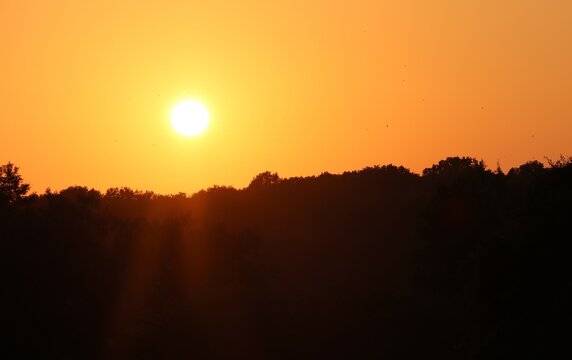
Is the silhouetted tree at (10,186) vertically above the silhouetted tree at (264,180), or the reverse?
the silhouetted tree at (264,180)

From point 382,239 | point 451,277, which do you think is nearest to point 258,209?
point 382,239

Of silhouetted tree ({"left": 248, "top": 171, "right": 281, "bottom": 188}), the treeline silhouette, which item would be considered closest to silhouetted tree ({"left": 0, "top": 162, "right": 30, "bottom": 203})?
the treeline silhouette

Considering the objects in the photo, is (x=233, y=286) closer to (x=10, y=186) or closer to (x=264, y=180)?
(x=10, y=186)

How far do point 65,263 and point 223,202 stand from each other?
4398 centimetres

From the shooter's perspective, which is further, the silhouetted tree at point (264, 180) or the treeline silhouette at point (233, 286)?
the silhouetted tree at point (264, 180)

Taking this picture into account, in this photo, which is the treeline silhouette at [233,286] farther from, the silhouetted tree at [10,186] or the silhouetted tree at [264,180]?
the silhouetted tree at [264,180]

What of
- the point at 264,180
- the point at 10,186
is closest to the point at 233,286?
the point at 10,186

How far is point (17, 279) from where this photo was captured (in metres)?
48.3

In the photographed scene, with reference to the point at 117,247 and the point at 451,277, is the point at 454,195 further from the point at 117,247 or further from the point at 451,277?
the point at 117,247

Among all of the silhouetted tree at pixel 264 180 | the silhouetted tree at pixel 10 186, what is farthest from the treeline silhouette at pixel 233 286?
the silhouetted tree at pixel 264 180

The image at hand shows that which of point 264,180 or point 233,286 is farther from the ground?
point 264,180

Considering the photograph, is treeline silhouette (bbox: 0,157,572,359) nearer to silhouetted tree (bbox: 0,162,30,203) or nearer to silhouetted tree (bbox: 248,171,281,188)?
silhouetted tree (bbox: 0,162,30,203)

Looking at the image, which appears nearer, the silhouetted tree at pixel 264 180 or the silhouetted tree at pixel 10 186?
the silhouetted tree at pixel 10 186

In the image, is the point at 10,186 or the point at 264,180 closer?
the point at 10,186
